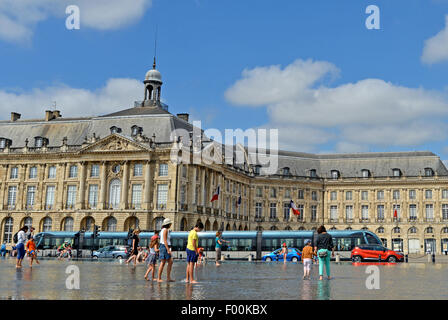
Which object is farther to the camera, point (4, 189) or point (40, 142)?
point (40, 142)

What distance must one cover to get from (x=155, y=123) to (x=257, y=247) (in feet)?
76.1

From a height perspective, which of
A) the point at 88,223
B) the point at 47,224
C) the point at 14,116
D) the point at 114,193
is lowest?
the point at 47,224

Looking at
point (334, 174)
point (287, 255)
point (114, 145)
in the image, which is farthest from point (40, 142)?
point (334, 174)

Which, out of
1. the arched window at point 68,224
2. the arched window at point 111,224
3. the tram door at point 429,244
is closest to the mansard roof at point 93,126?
the arched window at point 68,224

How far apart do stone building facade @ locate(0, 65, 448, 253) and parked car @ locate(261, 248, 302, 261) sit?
1695 centimetres

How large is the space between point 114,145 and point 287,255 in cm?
2774

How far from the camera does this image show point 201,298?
40.7 feet

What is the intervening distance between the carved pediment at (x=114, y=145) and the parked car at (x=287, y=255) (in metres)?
22.4

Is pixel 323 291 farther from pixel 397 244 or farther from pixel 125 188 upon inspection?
pixel 397 244

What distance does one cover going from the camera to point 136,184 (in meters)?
63.4

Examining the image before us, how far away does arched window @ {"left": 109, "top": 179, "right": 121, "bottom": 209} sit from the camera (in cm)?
6366

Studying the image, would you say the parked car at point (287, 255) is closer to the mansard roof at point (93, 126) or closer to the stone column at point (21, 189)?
the mansard roof at point (93, 126)

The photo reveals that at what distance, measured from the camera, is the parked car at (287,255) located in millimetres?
44719
